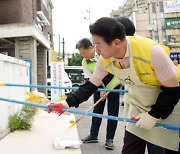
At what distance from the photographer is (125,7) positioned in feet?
180

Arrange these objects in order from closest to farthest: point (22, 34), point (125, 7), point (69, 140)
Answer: point (69, 140)
point (22, 34)
point (125, 7)

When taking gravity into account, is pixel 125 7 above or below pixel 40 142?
above

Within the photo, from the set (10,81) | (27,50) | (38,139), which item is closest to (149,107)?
(38,139)


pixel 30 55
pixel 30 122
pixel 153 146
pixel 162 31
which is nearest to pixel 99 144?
pixel 30 122

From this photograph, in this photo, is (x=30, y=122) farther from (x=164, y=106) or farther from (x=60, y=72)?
(x=60, y=72)

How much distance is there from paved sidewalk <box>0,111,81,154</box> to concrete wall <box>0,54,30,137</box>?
12.5 inches

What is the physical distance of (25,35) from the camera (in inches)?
373

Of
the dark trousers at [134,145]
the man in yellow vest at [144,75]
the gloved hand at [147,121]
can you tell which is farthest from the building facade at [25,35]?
the gloved hand at [147,121]

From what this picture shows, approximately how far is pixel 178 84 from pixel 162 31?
46.8 metres

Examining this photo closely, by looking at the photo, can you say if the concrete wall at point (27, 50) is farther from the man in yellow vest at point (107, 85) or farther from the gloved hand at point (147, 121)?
the gloved hand at point (147, 121)

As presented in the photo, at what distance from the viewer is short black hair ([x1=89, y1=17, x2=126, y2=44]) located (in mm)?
1644

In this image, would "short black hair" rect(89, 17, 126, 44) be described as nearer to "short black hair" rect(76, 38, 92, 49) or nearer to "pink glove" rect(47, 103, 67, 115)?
"pink glove" rect(47, 103, 67, 115)

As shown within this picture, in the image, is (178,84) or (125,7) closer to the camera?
(178,84)

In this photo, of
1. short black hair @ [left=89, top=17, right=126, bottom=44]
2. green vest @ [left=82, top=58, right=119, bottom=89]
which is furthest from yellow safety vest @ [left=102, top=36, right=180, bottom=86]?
green vest @ [left=82, top=58, right=119, bottom=89]
